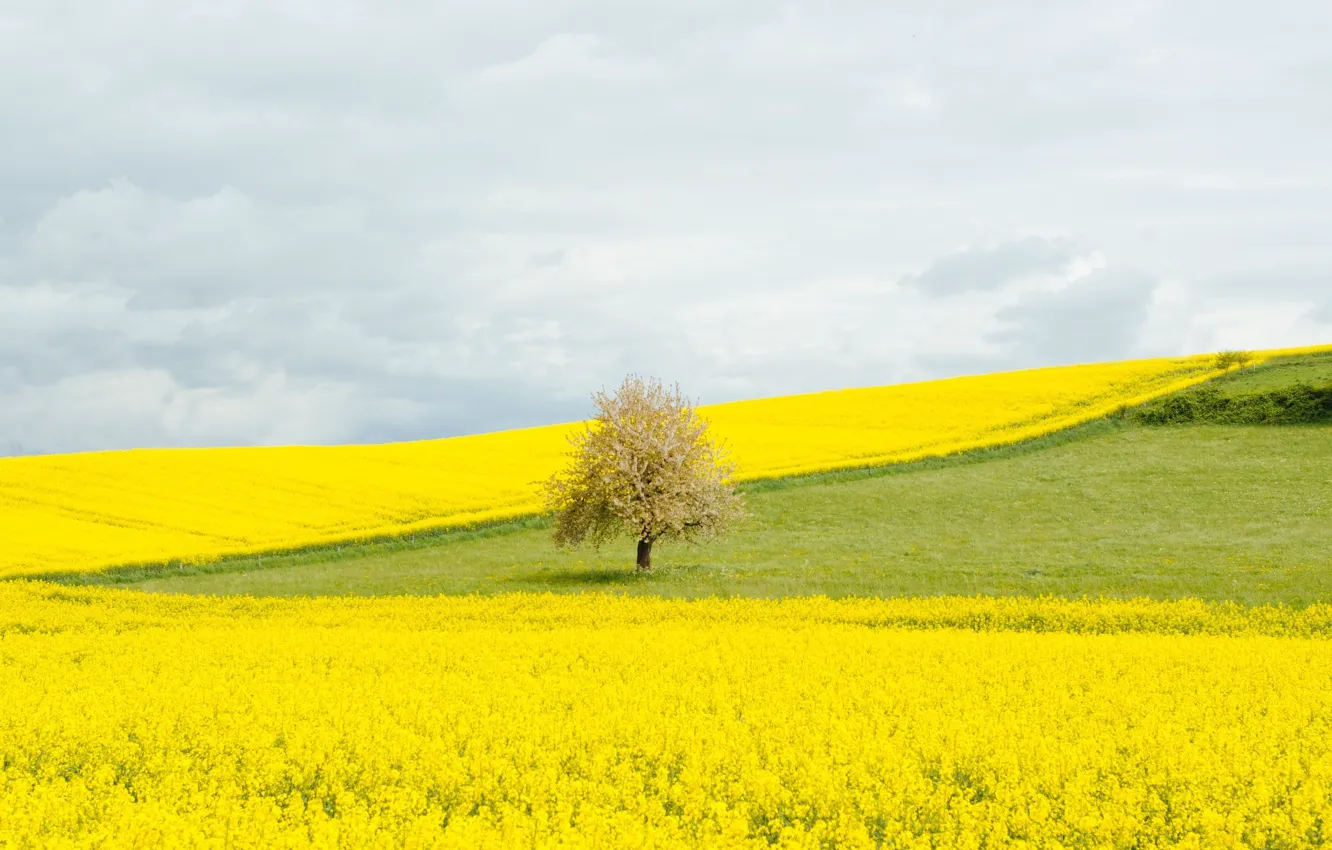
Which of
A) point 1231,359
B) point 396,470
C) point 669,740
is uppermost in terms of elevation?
point 1231,359

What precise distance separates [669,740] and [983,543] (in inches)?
938

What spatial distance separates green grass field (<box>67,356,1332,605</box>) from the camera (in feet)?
90.3

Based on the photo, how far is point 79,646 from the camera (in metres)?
20.0

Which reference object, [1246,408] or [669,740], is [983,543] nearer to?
[669,740]

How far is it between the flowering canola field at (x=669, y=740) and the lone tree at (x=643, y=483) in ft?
37.3

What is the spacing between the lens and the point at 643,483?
31.6m

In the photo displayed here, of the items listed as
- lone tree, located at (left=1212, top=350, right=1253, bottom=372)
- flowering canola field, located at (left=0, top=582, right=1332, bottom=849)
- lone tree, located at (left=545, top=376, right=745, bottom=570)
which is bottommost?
flowering canola field, located at (left=0, top=582, right=1332, bottom=849)

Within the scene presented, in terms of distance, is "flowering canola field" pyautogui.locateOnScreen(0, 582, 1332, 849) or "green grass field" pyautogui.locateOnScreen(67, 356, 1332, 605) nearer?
"flowering canola field" pyautogui.locateOnScreen(0, 582, 1332, 849)

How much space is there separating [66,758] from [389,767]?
382cm

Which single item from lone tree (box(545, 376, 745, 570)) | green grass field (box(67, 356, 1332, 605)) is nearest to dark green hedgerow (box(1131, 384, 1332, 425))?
green grass field (box(67, 356, 1332, 605))

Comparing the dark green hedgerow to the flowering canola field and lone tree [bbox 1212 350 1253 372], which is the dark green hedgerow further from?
the flowering canola field

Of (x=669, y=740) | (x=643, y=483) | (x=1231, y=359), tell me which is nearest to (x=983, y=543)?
(x=643, y=483)

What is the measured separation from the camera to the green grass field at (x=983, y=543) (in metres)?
27.5

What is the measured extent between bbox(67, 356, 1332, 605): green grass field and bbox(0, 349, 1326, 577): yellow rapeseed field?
2684mm
